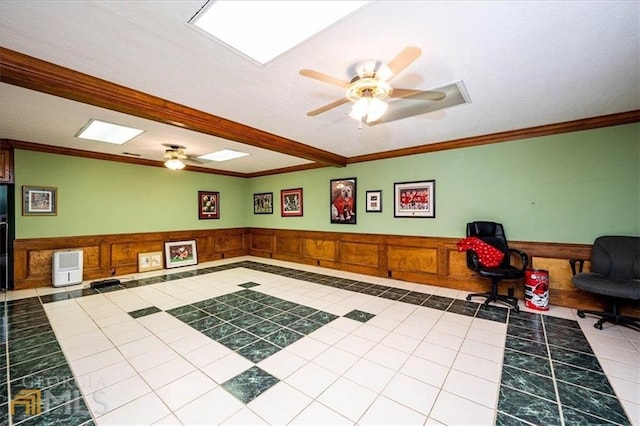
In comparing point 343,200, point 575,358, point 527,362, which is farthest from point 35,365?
point 343,200

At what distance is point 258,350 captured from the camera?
104 inches

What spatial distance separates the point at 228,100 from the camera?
2.91m

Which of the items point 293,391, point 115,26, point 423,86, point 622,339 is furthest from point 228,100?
point 622,339

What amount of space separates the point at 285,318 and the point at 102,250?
183 inches

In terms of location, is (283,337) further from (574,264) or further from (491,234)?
(574,264)

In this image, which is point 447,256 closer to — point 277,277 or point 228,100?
point 277,277

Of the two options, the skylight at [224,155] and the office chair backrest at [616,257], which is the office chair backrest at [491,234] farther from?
the skylight at [224,155]

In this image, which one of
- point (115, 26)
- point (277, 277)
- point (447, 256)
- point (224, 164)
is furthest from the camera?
point (224, 164)

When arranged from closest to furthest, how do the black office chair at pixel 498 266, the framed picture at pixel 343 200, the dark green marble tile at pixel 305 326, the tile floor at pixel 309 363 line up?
the tile floor at pixel 309 363 → the dark green marble tile at pixel 305 326 → the black office chair at pixel 498 266 → the framed picture at pixel 343 200

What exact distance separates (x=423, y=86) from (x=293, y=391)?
292 centimetres

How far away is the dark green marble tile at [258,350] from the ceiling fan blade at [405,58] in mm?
2693

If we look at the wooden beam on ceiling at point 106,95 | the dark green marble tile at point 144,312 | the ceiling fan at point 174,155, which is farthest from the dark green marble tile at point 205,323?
the ceiling fan at point 174,155

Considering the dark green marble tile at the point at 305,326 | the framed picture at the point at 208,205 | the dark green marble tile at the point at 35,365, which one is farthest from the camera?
the framed picture at the point at 208,205

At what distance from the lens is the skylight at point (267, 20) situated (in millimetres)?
1570
